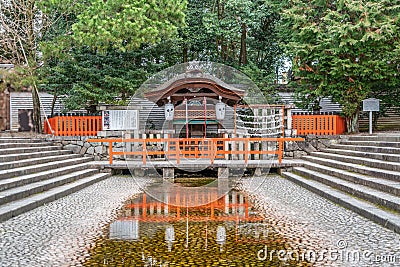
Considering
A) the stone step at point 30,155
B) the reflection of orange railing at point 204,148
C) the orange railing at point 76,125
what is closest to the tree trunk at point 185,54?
the orange railing at point 76,125

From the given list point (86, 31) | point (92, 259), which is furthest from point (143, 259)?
point (86, 31)

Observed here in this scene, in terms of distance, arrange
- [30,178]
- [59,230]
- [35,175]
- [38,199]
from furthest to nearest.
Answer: [35,175] → [30,178] → [38,199] → [59,230]

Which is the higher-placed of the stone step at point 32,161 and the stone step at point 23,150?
the stone step at point 23,150

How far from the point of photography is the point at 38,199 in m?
8.73

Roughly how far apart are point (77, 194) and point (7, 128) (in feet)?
47.7

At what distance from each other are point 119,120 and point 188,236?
36.9 ft

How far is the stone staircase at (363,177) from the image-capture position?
743cm

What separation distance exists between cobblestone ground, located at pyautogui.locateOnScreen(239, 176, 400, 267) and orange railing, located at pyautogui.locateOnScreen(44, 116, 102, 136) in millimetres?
9418

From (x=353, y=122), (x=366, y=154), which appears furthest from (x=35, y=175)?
(x=353, y=122)

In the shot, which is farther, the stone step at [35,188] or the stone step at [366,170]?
the stone step at [366,170]

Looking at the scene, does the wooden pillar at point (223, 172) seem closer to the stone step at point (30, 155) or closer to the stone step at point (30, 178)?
the stone step at point (30, 178)

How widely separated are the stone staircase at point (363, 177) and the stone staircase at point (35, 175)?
5766 mm

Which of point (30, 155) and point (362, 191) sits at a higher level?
point (30, 155)

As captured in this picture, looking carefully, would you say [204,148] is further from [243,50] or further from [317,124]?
[243,50]
